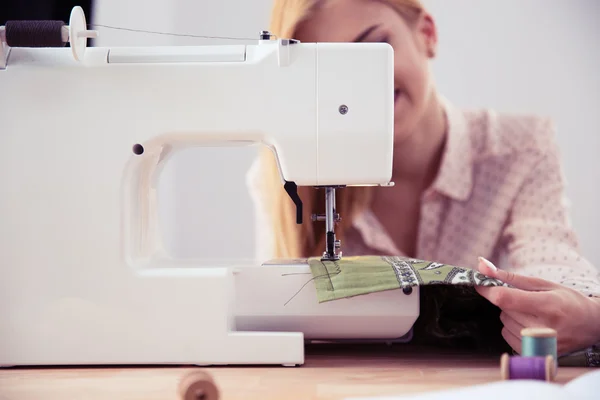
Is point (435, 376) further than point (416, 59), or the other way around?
point (416, 59)

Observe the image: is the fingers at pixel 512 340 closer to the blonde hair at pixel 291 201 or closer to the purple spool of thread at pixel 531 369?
the purple spool of thread at pixel 531 369

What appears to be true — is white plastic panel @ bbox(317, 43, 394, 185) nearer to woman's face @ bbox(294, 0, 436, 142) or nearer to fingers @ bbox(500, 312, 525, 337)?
fingers @ bbox(500, 312, 525, 337)

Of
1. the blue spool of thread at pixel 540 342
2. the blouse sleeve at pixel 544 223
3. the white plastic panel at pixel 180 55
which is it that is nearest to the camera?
the blue spool of thread at pixel 540 342

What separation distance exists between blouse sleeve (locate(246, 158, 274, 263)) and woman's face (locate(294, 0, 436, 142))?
514 mm

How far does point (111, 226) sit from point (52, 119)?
0.25 meters

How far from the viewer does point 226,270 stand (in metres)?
1.33

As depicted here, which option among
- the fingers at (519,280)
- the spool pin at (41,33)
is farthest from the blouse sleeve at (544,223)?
the spool pin at (41,33)

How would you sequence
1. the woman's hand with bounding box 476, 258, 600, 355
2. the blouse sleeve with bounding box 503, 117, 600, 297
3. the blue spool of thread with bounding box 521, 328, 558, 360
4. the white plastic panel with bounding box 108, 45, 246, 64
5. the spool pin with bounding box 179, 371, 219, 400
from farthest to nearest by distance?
the blouse sleeve with bounding box 503, 117, 600, 297, the white plastic panel with bounding box 108, 45, 246, 64, the woman's hand with bounding box 476, 258, 600, 355, the blue spool of thread with bounding box 521, 328, 558, 360, the spool pin with bounding box 179, 371, 219, 400

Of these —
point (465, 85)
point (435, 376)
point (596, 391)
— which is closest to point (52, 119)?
point (435, 376)

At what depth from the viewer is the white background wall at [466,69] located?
8.14 ft

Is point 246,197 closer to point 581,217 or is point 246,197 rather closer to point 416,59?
point 416,59

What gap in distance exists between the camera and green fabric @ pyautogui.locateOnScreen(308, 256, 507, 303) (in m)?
1.29

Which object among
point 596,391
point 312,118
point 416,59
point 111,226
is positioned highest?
point 416,59

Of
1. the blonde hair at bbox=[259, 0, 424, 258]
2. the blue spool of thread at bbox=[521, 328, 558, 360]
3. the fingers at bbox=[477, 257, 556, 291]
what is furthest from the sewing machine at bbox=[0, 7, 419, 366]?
the blonde hair at bbox=[259, 0, 424, 258]
